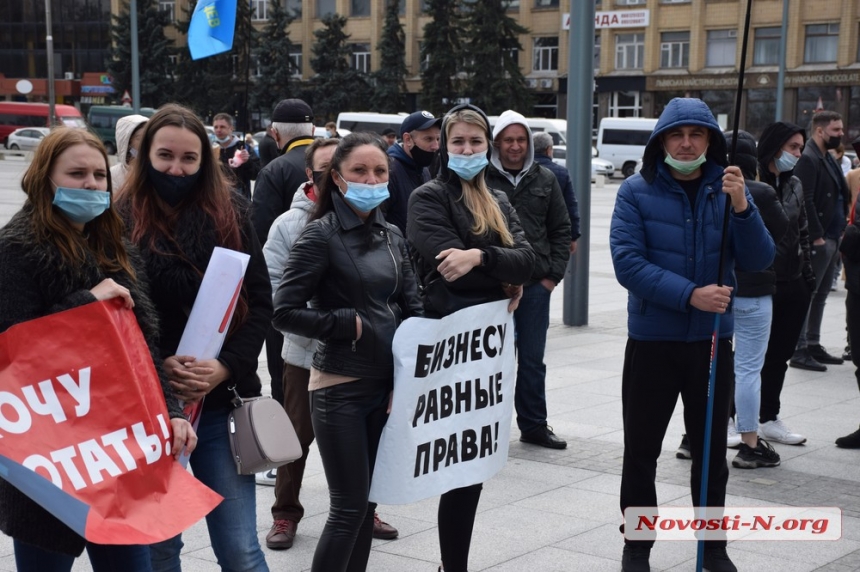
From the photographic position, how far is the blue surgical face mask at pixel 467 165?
14.9ft

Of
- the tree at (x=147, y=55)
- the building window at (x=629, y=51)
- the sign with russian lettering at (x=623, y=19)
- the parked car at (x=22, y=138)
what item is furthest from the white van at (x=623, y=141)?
the tree at (x=147, y=55)

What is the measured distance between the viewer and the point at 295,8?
233 ft

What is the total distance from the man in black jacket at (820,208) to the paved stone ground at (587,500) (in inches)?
39.2

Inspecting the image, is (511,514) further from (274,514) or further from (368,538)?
(368,538)

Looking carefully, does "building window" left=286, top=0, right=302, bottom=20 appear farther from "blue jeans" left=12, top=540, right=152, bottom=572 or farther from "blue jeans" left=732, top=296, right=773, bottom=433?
"blue jeans" left=12, top=540, right=152, bottom=572

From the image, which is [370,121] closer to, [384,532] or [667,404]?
[384,532]

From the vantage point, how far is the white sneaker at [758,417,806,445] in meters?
6.99

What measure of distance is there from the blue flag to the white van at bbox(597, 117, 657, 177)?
133 ft

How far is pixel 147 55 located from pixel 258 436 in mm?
68507

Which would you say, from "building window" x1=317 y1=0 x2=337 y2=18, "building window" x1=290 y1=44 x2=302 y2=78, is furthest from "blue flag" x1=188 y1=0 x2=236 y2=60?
"building window" x1=317 y1=0 x2=337 y2=18

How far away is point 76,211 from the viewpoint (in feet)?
10.0

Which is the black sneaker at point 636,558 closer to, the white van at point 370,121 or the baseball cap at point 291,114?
the baseball cap at point 291,114

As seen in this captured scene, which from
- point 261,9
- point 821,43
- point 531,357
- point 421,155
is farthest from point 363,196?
point 261,9

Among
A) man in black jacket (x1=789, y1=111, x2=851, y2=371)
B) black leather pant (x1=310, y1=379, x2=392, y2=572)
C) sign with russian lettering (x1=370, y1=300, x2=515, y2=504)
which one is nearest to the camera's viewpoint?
black leather pant (x1=310, y1=379, x2=392, y2=572)
